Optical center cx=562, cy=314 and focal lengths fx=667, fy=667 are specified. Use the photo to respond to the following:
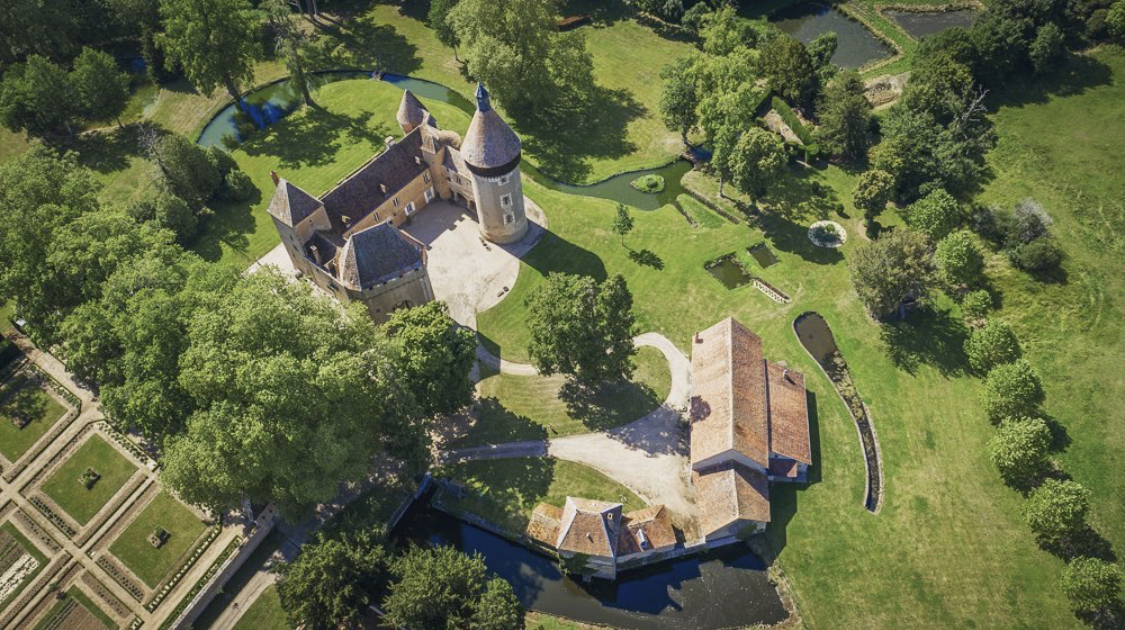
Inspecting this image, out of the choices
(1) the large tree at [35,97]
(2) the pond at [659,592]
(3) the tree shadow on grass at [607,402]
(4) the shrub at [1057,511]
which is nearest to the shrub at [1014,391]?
(4) the shrub at [1057,511]

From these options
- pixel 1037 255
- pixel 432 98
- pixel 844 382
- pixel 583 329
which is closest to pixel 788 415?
pixel 844 382

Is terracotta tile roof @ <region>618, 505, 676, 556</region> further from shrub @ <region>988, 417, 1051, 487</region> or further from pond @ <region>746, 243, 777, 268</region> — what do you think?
pond @ <region>746, 243, 777, 268</region>

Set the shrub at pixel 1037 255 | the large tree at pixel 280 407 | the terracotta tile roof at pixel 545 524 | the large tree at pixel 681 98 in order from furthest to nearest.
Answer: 1. the large tree at pixel 681 98
2. the shrub at pixel 1037 255
3. the terracotta tile roof at pixel 545 524
4. the large tree at pixel 280 407

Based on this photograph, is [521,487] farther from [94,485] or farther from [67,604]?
[94,485]

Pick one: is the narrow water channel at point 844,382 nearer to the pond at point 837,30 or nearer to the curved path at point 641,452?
the curved path at point 641,452

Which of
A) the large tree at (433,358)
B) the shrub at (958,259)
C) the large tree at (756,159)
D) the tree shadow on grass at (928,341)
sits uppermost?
the large tree at (756,159)

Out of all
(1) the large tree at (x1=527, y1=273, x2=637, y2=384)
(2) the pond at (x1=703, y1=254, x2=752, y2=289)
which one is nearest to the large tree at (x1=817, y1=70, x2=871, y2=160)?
(2) the pond at (x1=703, y1=254, x2=752, y2=289)
